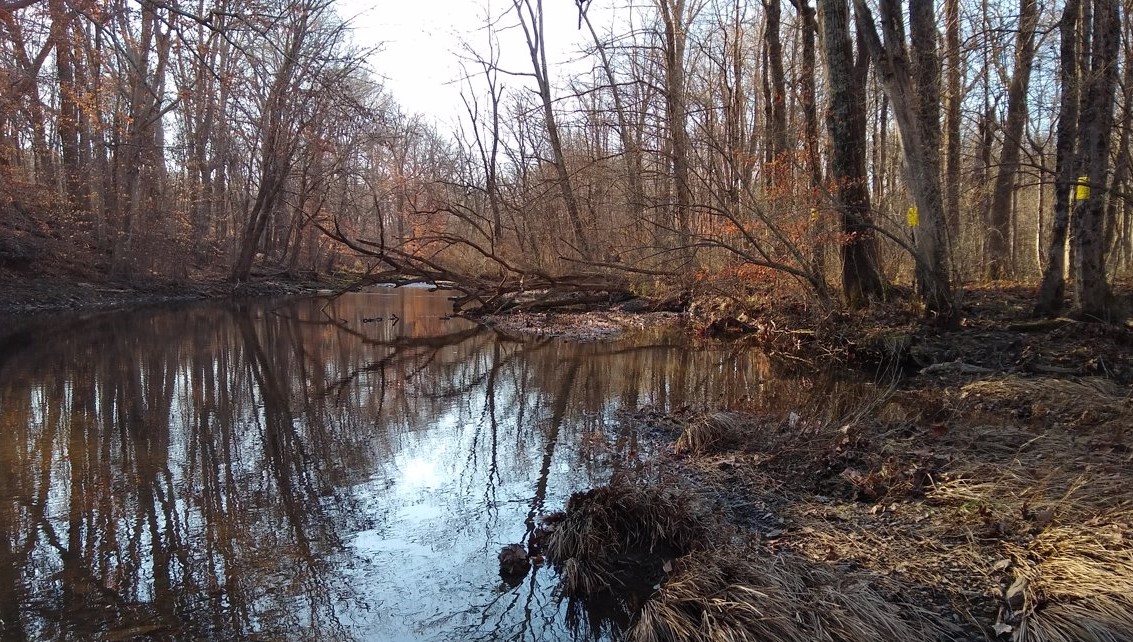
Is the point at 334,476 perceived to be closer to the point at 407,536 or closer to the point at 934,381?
the point at 407,536

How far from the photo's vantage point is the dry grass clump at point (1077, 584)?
10.1 feet

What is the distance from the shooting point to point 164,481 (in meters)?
5.83

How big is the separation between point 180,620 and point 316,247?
37001mm

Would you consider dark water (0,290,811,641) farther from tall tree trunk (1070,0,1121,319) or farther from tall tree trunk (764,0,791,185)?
tall tree trunk (764,0,791,185)

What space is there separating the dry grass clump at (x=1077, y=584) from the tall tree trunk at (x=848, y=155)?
8035 mm

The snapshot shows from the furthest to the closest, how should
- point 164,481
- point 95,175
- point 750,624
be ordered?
point 95,175, point 164,481, point 750,624

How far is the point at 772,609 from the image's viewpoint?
335 cm

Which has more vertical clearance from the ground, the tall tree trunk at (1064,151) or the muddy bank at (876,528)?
the tall tree trunk at (1064,151)

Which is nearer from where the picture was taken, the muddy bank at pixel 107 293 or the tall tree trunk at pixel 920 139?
the tall tree trunk at pixel 920 139

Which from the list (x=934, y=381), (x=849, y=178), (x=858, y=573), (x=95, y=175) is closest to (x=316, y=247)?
(x=95, y=175)

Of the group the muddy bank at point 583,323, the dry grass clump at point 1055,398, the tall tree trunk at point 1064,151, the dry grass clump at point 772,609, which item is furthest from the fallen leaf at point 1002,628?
the muddy bank at point 583,323

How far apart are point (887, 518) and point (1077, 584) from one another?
126 cm

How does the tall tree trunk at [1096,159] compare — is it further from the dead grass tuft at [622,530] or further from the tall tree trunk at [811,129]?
the dead grass tuft at [622,530]

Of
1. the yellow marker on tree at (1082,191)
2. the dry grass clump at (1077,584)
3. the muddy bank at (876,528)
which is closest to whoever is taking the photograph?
the dry grass clump at (1077,584)
